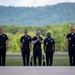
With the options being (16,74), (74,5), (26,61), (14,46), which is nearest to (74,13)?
(74,5)

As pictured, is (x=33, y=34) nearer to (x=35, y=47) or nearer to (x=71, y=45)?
(x=35, y=47)

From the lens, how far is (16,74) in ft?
23.9

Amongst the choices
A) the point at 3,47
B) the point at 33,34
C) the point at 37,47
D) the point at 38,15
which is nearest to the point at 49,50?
the point at 37,47

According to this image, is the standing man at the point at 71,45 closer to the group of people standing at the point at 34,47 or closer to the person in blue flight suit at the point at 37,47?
the group of people standing at the point at 34,47

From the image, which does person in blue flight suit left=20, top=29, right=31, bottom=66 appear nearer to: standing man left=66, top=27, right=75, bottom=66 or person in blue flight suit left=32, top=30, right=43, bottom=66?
person in blue flight suit left=32, top=30, right=43, bottom=66

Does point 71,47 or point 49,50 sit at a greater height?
point 71,47

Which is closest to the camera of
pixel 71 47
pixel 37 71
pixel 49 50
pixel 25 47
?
pixel 37 71

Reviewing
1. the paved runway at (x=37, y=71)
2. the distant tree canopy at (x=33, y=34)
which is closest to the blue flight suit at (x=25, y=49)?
the paved runway at (x=37, y=71)

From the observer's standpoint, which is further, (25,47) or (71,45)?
(25,47)

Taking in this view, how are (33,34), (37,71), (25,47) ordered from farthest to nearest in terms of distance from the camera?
(33,34) < (25,47) < (37,71)

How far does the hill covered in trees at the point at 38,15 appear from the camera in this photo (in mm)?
27266

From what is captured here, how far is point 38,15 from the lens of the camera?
3181 centimetres

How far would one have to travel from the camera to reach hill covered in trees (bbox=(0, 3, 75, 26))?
2727 centimetres

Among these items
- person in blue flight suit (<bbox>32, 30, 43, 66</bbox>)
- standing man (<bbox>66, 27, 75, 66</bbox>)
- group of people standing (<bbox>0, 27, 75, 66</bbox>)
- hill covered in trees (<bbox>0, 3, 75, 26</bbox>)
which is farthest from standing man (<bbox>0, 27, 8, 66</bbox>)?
hill covered in trees (<bbox>0, 3, 75, 26</bbox>)
